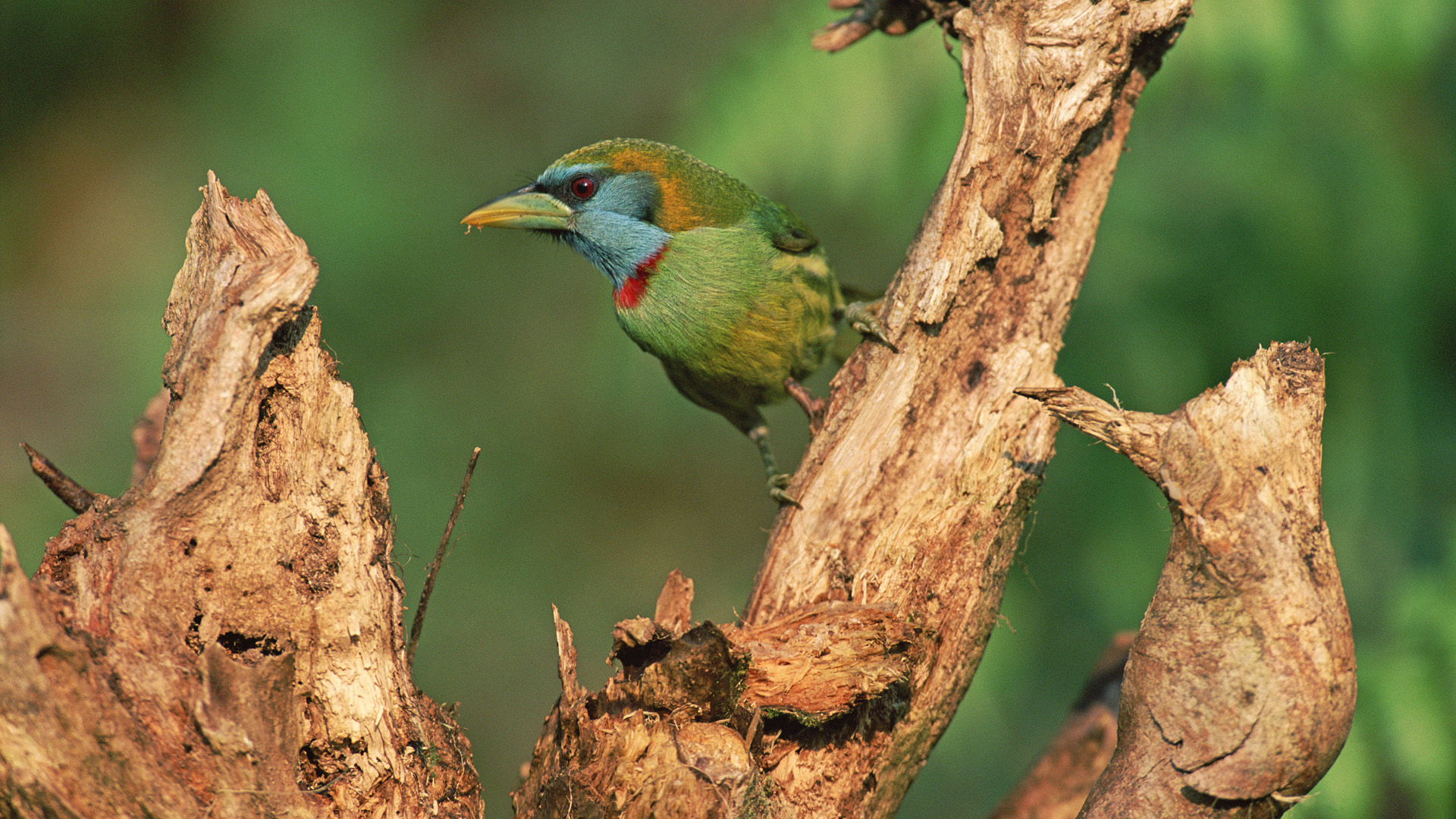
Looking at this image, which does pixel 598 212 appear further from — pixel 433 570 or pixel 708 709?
pixel 708 709

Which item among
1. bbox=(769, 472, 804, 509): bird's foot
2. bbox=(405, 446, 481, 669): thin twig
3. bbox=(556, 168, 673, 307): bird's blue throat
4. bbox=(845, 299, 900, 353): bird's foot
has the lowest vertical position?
bbox=(405, 446, 481, 669): thin twig

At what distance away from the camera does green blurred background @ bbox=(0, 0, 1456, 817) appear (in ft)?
13.6

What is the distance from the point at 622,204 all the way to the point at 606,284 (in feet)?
12.9

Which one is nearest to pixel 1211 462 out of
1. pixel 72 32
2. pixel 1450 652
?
pixel 1450 652

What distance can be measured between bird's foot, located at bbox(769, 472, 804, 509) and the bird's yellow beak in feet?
3.23

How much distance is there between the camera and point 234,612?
1.84 metres

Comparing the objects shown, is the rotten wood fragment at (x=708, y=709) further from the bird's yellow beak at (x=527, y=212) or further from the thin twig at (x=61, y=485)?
the bird's yellow beak at (x=527, y=212)

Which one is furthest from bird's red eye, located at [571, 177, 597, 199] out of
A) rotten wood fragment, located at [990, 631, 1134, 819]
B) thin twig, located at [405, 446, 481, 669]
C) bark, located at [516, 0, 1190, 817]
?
rotten wood fragment, located at [990, 631, 1134, 819]

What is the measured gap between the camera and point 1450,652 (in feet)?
10.4

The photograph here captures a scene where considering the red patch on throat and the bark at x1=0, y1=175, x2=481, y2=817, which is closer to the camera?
the bark at x1=0, y1=175, x2=481, y2=817

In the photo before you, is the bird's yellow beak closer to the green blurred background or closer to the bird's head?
the bird's head

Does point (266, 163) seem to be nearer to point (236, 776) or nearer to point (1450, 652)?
point (236, 776)

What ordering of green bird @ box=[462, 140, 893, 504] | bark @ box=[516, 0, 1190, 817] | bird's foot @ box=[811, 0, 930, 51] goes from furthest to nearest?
1. green bird @ box=[462, 140, 893, 504]
2. bird's foot @ box=[811, 0, 930, 51]
3. bark @ box=[516, 0, 1190, 817]

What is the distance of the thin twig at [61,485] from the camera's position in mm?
1855
